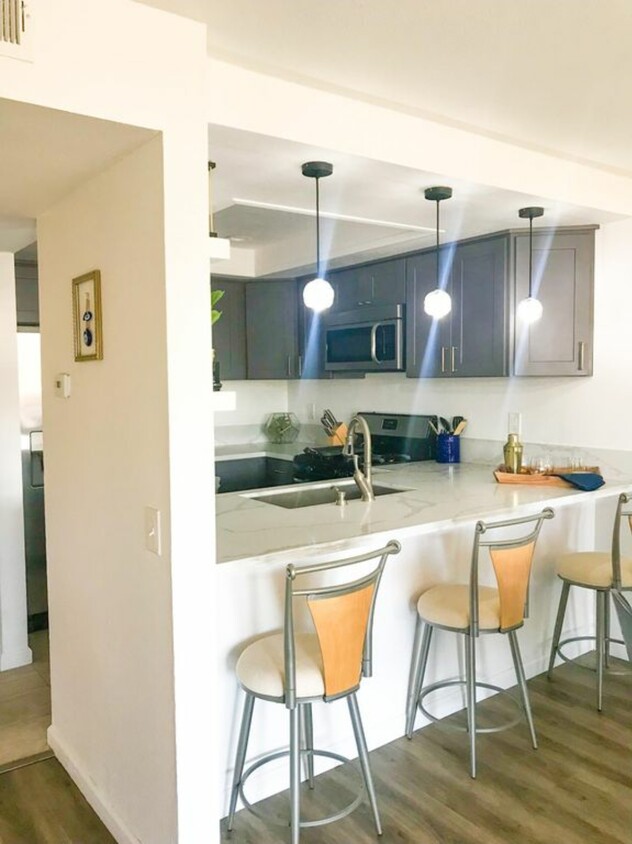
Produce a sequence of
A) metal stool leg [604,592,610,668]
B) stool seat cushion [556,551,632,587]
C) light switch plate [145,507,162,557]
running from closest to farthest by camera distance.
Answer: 1. light switch plate [145,507,162,557]
2. stool seat cushion [556,551,632,587]
3. metal stool leg [604,592,610,668]

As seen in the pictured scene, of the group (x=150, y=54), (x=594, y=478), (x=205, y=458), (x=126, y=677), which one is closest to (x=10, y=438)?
(x=126, y=677)

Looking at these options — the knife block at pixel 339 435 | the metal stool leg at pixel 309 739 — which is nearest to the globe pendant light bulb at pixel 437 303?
the metal stool leg at pixel 309 739

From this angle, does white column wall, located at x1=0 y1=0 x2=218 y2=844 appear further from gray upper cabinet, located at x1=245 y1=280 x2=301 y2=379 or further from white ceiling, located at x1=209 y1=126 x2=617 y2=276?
gray upper cabinet, located at x1=245 y1=280 x2=301 y2=379

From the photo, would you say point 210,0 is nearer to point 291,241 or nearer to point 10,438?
point 10,438

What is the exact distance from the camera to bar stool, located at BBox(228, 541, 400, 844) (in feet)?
6.69

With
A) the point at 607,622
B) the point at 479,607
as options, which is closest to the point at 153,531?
the point at 479,607

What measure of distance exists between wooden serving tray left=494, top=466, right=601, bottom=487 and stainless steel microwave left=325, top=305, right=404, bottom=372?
0.99 m

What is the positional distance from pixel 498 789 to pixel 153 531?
5.29 feet

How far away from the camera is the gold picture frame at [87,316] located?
2.16 m

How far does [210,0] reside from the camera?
1.71 m

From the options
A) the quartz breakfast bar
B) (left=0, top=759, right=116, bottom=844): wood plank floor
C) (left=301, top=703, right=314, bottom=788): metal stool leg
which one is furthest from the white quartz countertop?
(left=0, top=759, right=116, bottom=844): wood plank floor

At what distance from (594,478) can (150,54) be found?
250 centimetres

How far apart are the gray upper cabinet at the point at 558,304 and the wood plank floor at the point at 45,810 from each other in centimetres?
266

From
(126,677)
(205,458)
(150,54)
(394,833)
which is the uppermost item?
(150,54)
